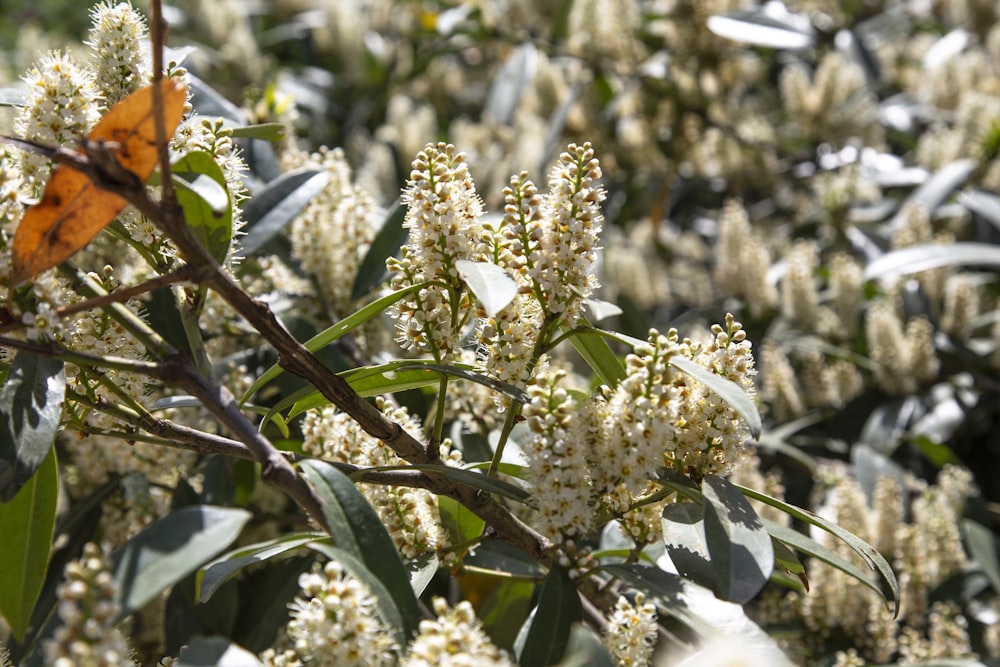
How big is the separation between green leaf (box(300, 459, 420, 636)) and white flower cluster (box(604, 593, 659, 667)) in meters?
0.24

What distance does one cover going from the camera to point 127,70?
4.34ft

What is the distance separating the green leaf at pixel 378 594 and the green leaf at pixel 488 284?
0.91 feet

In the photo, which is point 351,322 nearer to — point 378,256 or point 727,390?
point 727,390

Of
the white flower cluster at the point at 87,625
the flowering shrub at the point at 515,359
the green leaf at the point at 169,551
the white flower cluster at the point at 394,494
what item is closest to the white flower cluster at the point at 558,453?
the flowering shrub at the point at 515,359

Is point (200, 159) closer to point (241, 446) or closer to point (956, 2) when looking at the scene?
point (241, 446)

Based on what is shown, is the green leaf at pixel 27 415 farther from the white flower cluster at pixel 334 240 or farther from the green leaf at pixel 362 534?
the white flower cluster at pixel 334 240

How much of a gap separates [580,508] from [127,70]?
0.84 m

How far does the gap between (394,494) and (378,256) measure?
2.40 feet

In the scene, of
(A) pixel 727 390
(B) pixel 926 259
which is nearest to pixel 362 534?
(A) pixel 727 390

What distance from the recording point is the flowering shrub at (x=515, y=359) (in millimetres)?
1032

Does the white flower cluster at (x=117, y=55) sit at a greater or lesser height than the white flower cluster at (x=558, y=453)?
greater

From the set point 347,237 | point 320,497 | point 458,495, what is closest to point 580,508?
point 458,495

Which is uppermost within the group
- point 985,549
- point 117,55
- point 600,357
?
point 117,55

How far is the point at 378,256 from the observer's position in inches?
74.2
